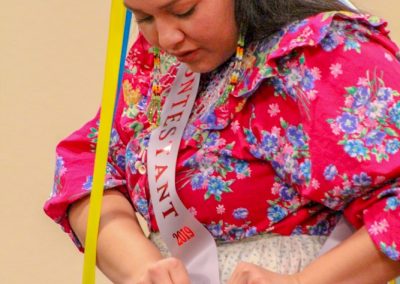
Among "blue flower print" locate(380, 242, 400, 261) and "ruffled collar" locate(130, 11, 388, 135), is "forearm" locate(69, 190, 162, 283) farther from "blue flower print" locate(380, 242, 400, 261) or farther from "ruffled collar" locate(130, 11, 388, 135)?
"blue flower print" locate(380, 242, 400, 261)

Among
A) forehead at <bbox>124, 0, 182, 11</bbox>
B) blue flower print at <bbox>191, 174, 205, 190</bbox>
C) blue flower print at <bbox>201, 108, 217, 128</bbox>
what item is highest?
forehead at <bbox>124, 0, 182, 11</bbox>

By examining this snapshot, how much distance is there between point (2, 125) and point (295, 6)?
1300 millimetres

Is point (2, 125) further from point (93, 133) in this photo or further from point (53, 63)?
point (93, 133)

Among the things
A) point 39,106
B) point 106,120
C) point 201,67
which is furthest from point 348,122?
point 39,106

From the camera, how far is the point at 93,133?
4.91ft

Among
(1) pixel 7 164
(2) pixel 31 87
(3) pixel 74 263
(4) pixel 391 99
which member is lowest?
(3) pixel 74 263

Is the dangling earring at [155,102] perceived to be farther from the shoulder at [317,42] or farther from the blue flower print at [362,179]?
the blue flower print at [362,179]

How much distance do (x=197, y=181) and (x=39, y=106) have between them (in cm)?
119

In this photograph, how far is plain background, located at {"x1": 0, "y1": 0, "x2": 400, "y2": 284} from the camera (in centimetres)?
241

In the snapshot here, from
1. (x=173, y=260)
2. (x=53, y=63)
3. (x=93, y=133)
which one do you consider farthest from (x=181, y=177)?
(x=53, y=63)

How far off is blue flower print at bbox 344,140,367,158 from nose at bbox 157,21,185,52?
231 millimetres

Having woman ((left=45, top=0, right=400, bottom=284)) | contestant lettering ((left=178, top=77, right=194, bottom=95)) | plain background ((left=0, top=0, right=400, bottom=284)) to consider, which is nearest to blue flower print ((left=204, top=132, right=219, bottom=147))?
woman ((left=45, top=0, right=400, bottom=284))

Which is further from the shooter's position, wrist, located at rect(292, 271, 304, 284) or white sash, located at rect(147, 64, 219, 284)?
white sash, located at rect(147, 64, 219, 284)

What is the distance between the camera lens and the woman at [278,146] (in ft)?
3.86
